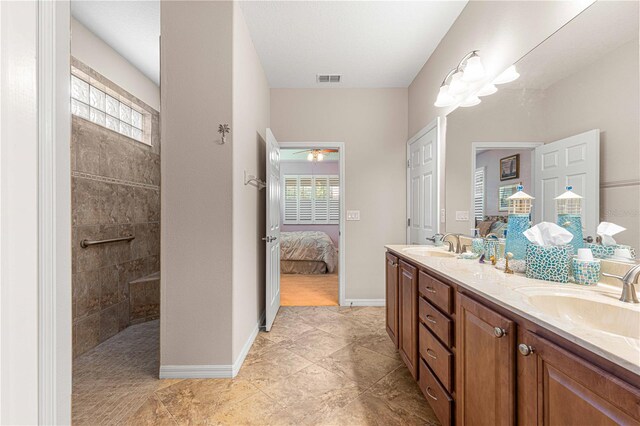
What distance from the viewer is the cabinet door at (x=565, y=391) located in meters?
0.62

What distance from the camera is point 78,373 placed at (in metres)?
2.09

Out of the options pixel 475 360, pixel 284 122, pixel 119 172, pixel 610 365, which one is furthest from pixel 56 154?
pixel 284 122

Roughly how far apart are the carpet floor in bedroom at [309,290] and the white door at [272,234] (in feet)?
1.92

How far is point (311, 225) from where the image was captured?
24.3 feet

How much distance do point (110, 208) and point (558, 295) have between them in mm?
3268

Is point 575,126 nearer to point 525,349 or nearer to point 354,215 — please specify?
point 525,349

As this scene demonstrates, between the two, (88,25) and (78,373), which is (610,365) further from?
(88,25)

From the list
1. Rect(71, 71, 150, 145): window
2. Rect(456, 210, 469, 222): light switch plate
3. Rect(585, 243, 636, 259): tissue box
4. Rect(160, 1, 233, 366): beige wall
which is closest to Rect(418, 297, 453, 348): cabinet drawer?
Rect(585, 243, 636, 259): tissue box

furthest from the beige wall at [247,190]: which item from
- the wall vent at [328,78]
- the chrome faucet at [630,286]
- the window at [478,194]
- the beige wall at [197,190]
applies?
the chrome faucet at [630,286]

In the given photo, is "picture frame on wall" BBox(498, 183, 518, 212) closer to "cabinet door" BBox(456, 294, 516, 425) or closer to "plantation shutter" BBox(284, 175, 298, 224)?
"cabinet door" BBox(456, 294, 516, 425)

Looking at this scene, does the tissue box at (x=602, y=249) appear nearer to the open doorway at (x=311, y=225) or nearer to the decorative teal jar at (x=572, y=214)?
the decorative teal jar at (x=572, y=214)

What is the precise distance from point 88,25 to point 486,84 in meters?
3.26

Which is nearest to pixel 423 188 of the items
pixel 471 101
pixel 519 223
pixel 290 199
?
pixel 471 101

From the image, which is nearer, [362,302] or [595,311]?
[595,311]
